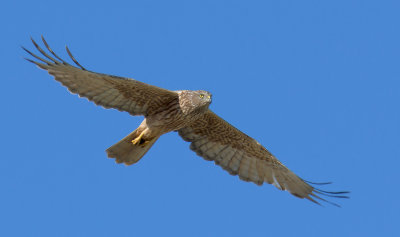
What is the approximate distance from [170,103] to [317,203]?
11.0ft

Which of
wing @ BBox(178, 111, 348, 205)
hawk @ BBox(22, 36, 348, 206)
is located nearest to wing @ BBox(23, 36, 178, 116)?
hawk @ BBox(22, 36, 348, 206)

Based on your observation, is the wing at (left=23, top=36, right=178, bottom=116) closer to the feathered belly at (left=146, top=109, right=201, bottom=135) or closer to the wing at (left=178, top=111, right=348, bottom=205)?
the feathered belly at (left=146, top=109, right=201, bottom=135)

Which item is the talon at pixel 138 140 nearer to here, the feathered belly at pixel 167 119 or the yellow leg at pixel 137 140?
the yellow leg at pixel 137 140

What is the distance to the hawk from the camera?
11508 mm

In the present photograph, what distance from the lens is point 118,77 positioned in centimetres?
1127

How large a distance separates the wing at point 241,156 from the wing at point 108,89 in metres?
1.30

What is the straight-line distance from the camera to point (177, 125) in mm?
12320

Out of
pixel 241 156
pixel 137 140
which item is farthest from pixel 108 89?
pixel 241 156

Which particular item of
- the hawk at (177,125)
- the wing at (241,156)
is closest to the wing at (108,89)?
the hawk at (177,125)

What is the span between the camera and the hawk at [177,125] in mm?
11508

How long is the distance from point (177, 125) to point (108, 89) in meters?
1.40

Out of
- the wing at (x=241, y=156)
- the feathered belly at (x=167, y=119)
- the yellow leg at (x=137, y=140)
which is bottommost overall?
the yellow leg at (x=137, y=140)

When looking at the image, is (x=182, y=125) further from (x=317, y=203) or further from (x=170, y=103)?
(x=317, y=203)

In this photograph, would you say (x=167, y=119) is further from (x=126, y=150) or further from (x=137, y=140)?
(x=126, y=150)
